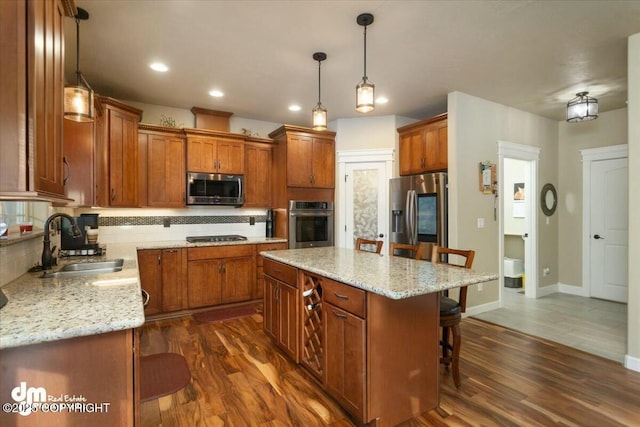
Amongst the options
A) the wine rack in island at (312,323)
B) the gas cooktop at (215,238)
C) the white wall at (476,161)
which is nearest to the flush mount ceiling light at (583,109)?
the white wall at (476,161)

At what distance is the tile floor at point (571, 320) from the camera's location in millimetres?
3147

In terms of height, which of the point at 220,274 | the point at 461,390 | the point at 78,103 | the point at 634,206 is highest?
the point at 78,103

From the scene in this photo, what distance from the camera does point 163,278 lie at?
12.5 feet

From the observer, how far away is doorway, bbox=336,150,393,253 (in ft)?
15.2

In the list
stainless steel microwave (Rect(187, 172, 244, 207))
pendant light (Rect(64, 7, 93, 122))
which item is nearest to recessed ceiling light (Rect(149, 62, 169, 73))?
pendant light (Rect(64, 7, 93, 122))

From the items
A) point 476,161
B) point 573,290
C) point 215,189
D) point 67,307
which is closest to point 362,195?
point 476,161

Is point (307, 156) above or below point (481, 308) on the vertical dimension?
above

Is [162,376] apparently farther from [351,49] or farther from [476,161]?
[476,161]

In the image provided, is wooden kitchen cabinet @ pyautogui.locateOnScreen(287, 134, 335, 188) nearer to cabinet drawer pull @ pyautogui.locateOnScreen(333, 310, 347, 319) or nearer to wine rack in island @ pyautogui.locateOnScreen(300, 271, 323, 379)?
wine rack in island @ pyautogui.locateOnScreen(300, 271, 323, 379)

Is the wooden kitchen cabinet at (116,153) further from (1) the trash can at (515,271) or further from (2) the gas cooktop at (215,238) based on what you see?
(1) the trash can at (515,271)

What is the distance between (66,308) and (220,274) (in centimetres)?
281

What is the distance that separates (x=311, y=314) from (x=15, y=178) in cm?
186

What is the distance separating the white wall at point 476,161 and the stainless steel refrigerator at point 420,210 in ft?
0.37

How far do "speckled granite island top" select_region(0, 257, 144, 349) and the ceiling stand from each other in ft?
6.07
